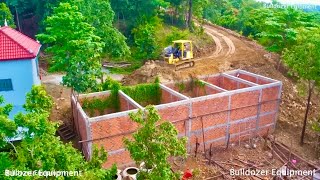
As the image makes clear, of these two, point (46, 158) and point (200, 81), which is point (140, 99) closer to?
point (200, 81)

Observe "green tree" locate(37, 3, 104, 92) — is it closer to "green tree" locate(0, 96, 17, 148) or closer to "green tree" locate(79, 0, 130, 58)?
"green tree" locate(79, 0, 130, 58)

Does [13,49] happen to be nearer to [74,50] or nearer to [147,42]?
[74,50]

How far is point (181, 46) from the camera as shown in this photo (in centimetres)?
2567

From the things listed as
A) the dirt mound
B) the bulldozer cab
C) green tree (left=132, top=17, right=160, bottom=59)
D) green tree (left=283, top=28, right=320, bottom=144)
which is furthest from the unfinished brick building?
green tree (left=132, top=17, right=160, bottom=59)

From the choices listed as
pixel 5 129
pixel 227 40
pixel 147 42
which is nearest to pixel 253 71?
pixel 147 42

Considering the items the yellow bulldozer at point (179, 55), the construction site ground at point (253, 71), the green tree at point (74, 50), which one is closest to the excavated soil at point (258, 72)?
the construction site ground at point (253, 71)

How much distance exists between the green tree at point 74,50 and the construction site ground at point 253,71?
10.1 ft

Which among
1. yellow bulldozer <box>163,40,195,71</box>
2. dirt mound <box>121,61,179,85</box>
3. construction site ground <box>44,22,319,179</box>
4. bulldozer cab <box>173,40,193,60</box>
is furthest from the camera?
bulldozer cab <box>173,40,193,60</box>

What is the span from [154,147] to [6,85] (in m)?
11.3

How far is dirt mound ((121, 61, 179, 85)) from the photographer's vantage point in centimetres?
2274

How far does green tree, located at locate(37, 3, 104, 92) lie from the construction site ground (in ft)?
10.1

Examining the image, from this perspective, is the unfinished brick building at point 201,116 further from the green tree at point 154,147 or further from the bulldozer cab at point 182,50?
the green tree at point 154,147

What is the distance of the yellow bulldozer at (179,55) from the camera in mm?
25453

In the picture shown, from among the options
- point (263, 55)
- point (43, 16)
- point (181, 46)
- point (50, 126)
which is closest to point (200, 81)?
point (181, 46)
